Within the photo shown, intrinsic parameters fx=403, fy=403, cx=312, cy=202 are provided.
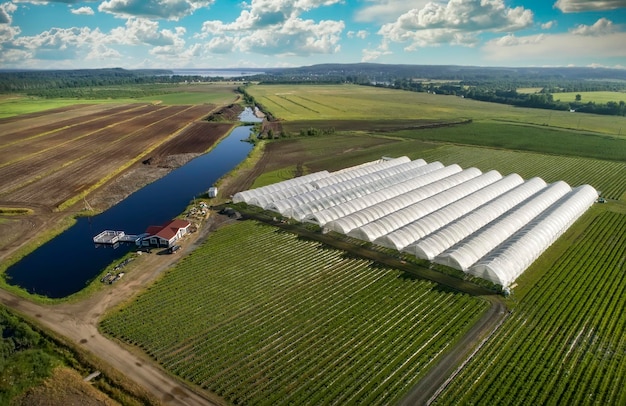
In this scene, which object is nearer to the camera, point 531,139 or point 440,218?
Result: point 440,218

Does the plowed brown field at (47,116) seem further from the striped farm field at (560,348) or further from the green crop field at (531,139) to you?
the striped farm field at (560,348)

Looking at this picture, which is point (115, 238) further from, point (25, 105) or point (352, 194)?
point (25, 105)

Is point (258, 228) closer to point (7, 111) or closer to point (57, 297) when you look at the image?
point (57, 297)

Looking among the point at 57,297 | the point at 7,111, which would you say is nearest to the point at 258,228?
the point at 57,297

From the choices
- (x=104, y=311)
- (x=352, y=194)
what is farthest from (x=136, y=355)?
(x=352, y=194)

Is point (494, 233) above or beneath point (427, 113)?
beneath
